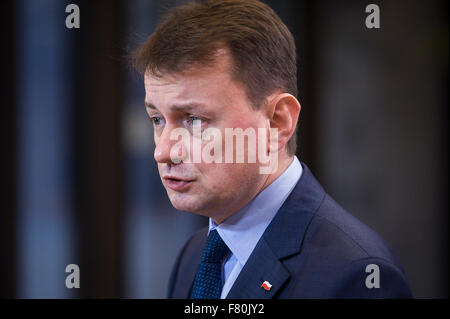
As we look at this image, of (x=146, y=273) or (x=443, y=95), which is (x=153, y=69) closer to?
(x=146, y=273)

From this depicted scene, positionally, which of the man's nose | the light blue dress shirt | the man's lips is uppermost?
the man's nose

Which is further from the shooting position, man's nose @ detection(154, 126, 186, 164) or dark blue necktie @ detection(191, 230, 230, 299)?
dark blue necktie @ detection(191, 230, 230, 299)

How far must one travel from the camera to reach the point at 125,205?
9.35 ft

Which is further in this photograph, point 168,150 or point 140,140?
point 140,140

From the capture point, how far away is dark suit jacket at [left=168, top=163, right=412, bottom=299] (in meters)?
1.09

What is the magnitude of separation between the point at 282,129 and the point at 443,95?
6.78 feet

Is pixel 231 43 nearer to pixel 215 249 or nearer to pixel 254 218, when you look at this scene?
pixel 254 218

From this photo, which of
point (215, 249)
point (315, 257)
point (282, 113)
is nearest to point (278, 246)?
point (315, 257)

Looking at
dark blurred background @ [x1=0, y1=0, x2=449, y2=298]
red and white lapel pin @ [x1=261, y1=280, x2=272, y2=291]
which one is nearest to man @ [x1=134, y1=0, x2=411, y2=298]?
red and white lapel pin @ [x1=261, y1=280, x2=272, y2=291]

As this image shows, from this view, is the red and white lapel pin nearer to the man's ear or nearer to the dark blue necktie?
the dark blue necktie

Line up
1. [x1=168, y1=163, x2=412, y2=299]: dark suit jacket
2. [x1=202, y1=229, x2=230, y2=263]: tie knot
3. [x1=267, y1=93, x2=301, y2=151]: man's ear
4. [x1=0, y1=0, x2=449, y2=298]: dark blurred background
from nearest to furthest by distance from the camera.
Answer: [x1=168, y1=163, x2=412, y2=299]: dark suit jacket, [x1=267, y1=93, x2=301, y2=151]: man's ear, [x1=202, y1=229, x2=230, y2=263]: tie knot, [x1=0, y1=0, x2=449, y2=298]: dark blurred background

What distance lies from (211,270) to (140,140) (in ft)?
5.43

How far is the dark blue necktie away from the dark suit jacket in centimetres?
10

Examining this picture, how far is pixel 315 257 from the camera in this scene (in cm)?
114
